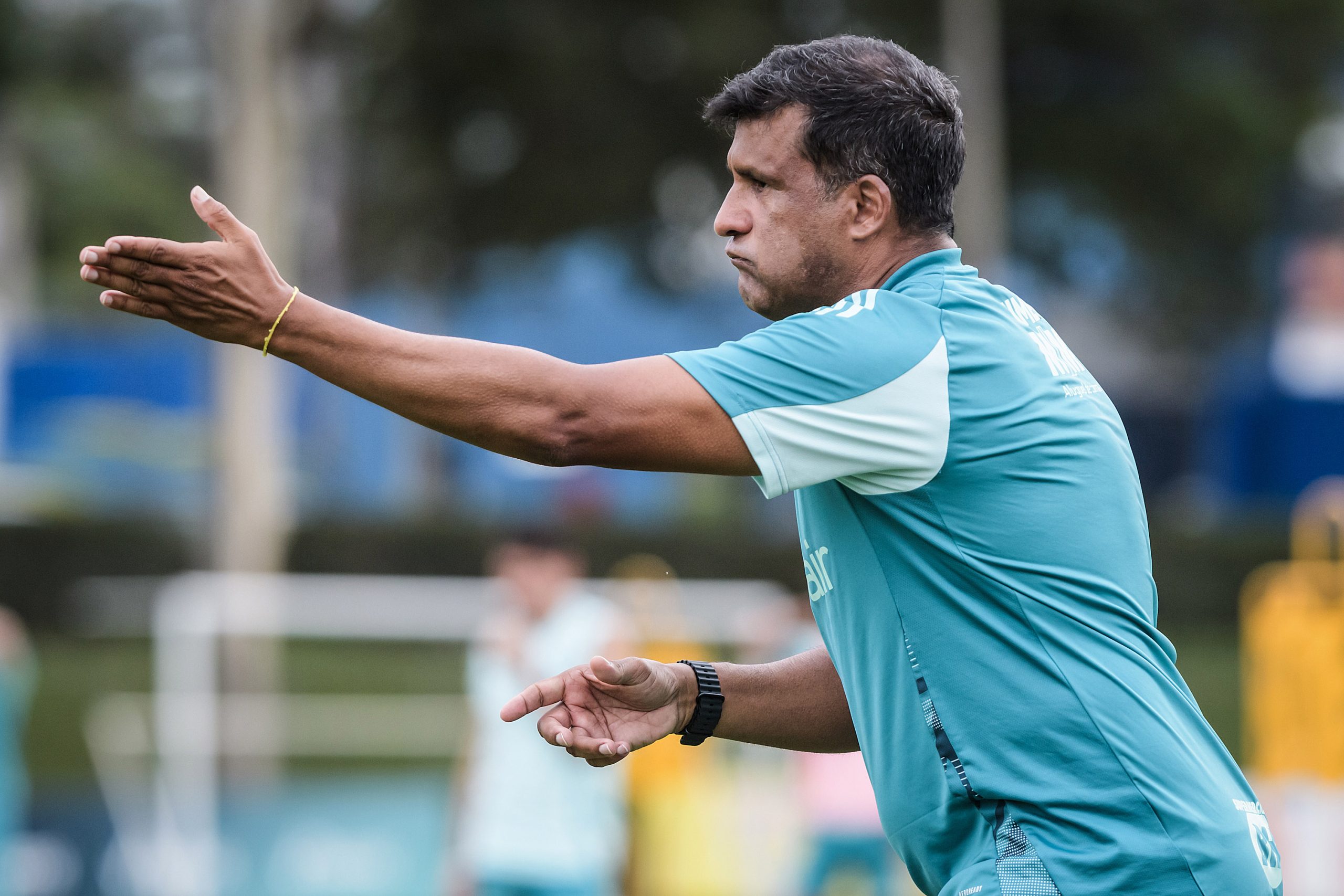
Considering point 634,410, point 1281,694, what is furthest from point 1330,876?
point 634,410

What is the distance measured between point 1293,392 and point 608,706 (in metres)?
19.5

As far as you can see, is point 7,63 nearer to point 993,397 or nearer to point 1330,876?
point 1330,876

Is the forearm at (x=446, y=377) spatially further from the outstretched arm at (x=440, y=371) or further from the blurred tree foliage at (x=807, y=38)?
the blurred tree foliage at (x=807, y=38)

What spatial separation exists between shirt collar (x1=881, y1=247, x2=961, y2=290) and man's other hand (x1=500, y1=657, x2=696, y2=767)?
0.89 m

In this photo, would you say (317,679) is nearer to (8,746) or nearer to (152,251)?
(8,746)

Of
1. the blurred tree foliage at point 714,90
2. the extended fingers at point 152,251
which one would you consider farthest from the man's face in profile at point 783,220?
the blurred tree foliage at point 714,90

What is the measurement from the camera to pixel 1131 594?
297cm

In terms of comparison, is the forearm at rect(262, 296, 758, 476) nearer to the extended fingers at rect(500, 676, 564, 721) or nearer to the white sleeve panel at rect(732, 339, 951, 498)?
the white sleeve panel at rect(732, 339, 951, 498)

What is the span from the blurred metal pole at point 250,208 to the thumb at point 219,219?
13109 mm

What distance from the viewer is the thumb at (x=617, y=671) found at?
127 inches

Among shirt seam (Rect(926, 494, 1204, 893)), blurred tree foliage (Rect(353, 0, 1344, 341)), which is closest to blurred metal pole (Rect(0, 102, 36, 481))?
blurred tree foliage (Rect(353, 0, 1344, 341))

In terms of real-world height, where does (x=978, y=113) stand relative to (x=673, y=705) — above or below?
above

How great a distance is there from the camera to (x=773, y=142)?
316 cm

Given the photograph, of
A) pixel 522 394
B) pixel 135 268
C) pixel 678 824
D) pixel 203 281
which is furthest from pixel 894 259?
pixel 678 824
